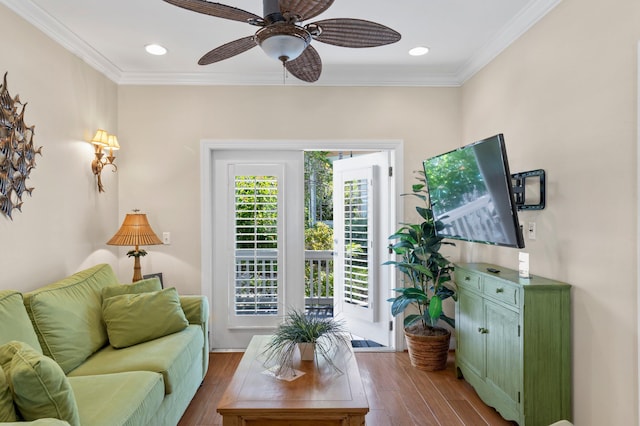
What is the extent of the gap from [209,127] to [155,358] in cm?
228

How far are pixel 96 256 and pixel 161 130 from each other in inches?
51.8

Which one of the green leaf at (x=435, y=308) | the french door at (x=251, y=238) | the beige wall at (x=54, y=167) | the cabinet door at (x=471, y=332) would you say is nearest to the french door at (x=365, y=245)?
the french door at (x=251, y=238)

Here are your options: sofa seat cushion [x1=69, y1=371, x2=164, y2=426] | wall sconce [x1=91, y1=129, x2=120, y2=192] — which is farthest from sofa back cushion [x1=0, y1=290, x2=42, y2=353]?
wall sconce [x1=91, y1=129, x2=120, y2=192]

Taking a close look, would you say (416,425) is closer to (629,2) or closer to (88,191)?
(629,2)

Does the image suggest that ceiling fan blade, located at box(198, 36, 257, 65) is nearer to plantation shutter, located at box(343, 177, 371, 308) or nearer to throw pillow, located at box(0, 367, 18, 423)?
throw pillow, located at box(0, 367, 18, 423)

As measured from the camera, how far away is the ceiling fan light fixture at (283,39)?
5.38ft

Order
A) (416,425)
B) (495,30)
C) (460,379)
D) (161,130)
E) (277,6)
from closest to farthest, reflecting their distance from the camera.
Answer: (277,6)
(416,425)
(495,30)
(460,379)
(161,130)

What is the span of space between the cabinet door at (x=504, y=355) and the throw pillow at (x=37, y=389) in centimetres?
230

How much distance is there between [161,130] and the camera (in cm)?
381

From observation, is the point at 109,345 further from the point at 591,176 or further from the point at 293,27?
the point at 591,176

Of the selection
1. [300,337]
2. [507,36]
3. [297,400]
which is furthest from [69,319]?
[507,36]

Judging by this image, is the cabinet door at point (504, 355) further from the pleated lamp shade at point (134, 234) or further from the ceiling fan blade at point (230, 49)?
the pleated lamp shade at point (134, 234)

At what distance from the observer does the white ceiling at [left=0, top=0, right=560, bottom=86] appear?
2602mm

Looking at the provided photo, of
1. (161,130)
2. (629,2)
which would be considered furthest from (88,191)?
(629,2)
